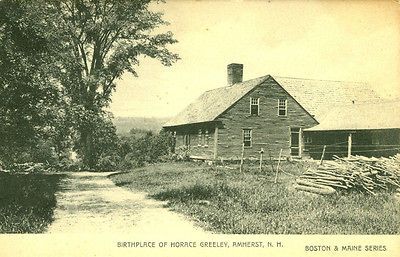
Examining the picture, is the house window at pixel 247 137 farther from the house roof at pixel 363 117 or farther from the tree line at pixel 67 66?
the tree line at pixel 67 66

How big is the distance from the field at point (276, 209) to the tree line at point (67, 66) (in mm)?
3885

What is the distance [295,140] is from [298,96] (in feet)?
12.6

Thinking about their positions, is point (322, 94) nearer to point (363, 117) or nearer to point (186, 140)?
point (363, 117)

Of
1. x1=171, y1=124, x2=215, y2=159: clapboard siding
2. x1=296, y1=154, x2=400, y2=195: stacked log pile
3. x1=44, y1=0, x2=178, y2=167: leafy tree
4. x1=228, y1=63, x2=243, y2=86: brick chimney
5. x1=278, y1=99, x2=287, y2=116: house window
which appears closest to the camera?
x1=296, y1=154, x2=400, y2=195: stacked log pile

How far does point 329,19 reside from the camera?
10.2 m

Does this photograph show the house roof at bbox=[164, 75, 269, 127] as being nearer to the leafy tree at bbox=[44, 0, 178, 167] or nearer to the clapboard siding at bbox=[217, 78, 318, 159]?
the clapboard siding at bbox=[217, 78, 318, 159]

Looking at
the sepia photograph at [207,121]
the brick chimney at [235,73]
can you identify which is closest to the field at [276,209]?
the sepia photograph at [207,121]

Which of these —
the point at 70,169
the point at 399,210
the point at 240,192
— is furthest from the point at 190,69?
the point at 70,169

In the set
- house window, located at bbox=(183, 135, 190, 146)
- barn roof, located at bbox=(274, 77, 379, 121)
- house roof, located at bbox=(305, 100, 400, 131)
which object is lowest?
house window, located at bbox=(183, 135, 190, 146)

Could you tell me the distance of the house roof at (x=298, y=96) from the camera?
19.3 meters

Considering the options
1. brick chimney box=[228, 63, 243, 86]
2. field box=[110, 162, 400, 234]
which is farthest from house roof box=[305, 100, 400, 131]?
brick chimney box=[228, 63, 243, 86]

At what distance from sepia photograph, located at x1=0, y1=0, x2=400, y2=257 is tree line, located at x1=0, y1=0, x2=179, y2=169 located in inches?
2.1

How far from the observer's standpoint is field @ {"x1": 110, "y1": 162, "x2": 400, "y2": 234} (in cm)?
794

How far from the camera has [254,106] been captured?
1872cm
